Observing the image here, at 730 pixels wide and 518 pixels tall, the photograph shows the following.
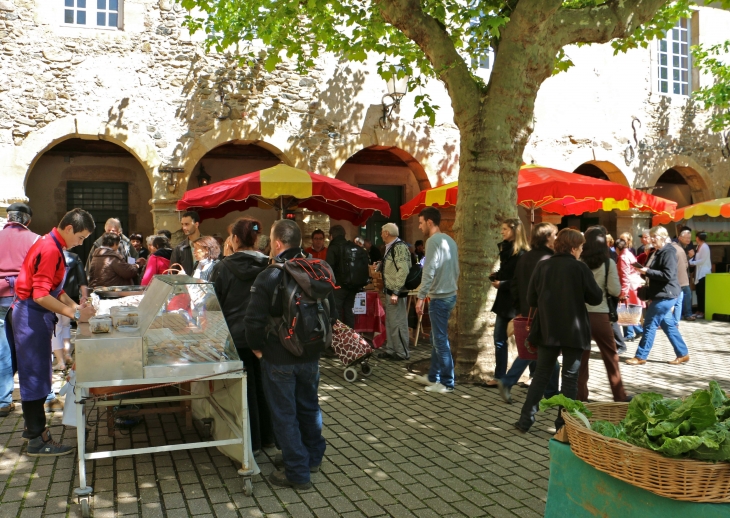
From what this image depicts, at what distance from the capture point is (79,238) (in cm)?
491

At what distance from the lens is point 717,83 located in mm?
15953

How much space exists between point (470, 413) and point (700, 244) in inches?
397

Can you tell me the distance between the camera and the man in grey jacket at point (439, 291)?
665 cm

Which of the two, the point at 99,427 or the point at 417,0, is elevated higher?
the point at 417,0

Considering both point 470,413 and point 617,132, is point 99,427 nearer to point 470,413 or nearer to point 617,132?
point 470,413

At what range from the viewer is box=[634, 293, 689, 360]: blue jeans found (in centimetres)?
824

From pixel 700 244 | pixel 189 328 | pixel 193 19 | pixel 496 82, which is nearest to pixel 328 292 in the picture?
pixel 189 328

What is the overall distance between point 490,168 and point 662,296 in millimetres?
2984

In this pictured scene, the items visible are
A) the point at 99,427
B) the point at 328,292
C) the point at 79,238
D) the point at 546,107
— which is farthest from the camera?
the point at 546,107

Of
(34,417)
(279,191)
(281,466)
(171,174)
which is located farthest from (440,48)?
(171,174)

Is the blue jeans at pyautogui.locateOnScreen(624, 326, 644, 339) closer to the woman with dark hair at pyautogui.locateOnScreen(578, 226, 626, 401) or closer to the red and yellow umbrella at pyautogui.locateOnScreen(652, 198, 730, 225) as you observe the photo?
the red and yellow umbrella at pyautogui.locateOnScreen(652, 198, 730, 225)

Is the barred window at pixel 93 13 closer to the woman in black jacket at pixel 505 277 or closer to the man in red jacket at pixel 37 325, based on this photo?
the man in red jacket at pixel 37 325

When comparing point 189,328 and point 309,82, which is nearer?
point 189,328

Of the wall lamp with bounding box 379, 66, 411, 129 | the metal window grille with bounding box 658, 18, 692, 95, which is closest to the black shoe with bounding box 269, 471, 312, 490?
the wall lamp with bounding box 379, 66, 411, 129
